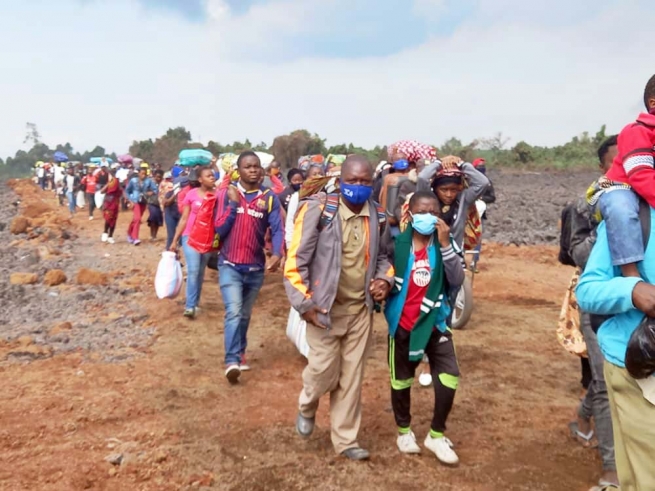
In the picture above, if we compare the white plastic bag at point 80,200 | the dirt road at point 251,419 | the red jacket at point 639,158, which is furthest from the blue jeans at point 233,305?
the white plastic bag at point 80,200

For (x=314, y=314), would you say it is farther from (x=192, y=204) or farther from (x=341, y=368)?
(x=192, y=204)

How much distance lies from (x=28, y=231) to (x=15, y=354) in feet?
40.5

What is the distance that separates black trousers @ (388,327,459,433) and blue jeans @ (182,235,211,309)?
380 centimetres

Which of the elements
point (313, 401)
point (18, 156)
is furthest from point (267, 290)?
point (18, 156)

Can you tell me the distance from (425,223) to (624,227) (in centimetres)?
175

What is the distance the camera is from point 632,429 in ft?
8.10

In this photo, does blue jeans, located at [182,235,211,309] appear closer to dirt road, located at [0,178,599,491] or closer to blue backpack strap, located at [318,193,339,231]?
dirt road, located at [0,178,599,491]

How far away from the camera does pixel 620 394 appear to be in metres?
2.53

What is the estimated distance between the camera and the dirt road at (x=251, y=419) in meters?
4.03

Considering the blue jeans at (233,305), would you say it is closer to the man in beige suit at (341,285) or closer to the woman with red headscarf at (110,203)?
the man in beige suit at (341,285)

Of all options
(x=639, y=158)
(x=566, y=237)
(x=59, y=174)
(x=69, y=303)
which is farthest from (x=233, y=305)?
(x=59, y=174)

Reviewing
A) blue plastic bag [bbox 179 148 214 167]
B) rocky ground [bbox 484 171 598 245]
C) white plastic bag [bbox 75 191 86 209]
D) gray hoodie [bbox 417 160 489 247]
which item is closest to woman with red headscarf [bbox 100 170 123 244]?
blue plastic bag [bbox 179 148 214 167]

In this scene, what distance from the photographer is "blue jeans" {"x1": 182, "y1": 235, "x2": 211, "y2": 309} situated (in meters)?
7.66

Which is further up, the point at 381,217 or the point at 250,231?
the point at 381,217
